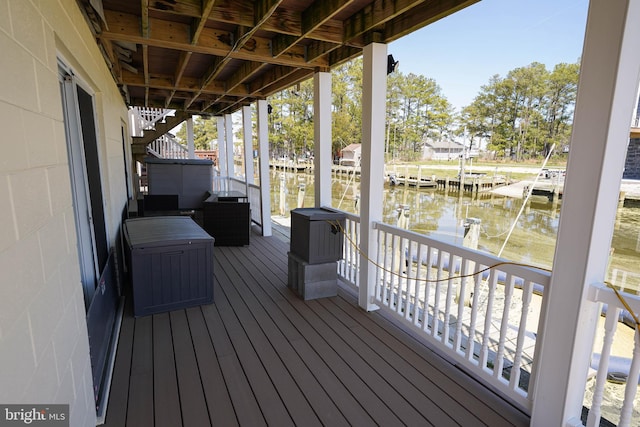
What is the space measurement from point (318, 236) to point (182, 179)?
4.48 m

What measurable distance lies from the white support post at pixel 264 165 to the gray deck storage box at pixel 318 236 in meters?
2.73

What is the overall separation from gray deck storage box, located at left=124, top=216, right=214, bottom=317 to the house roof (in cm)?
186

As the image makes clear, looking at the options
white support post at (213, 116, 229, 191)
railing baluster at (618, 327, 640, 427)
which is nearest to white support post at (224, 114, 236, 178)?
white support post at (213, 116, 229, 191)

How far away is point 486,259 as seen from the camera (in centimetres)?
211

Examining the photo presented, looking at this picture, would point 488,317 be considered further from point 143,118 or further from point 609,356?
point 143,118

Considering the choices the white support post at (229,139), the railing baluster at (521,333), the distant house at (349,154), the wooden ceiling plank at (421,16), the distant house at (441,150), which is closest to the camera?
the railing baluster at (521,333)

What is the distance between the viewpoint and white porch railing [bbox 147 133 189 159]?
11.1 meters

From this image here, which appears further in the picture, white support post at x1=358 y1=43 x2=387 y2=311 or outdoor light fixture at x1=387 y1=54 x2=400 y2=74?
outdoor light fixture at x1=387 y1=54 x2=400 y2=74

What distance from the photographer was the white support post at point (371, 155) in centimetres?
304

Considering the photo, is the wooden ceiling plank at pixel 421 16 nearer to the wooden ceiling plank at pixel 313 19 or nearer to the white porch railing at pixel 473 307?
the wooden ceiling plank at pixel 313 19

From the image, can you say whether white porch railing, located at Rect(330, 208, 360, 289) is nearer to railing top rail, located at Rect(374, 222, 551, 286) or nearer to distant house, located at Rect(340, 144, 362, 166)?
railing top rail, located at Rect(374, 222, 551, 286)

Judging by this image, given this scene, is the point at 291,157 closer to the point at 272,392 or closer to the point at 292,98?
the point at 292,98

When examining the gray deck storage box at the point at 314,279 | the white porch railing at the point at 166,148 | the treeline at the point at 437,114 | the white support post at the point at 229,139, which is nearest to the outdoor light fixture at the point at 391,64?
the gray deck storage box at the point at 314,279

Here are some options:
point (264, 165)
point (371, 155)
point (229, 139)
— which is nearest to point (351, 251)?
point (371, 155)
